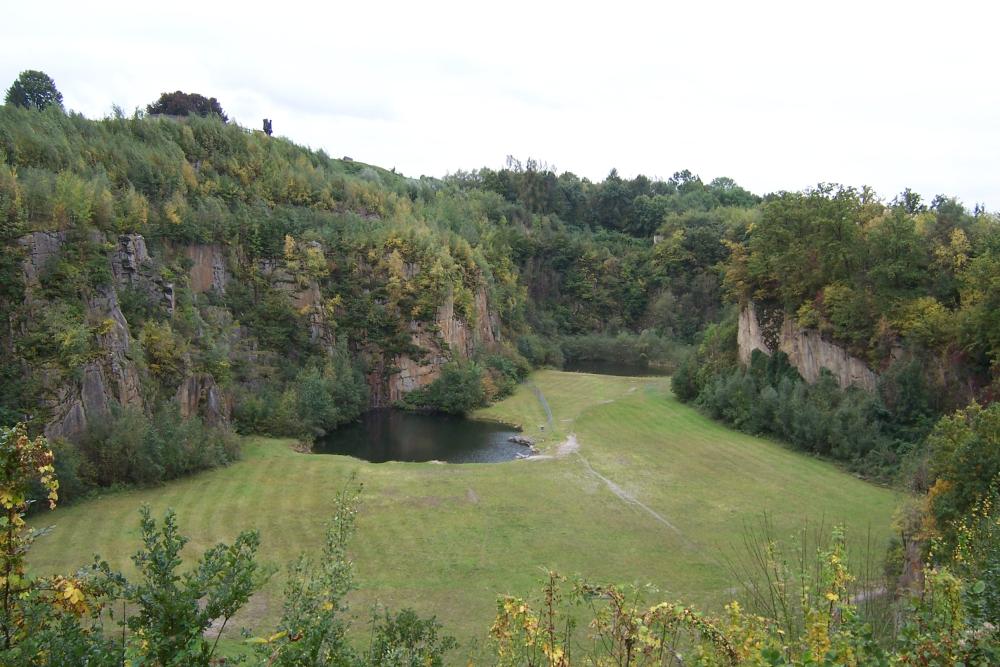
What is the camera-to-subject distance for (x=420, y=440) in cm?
3672

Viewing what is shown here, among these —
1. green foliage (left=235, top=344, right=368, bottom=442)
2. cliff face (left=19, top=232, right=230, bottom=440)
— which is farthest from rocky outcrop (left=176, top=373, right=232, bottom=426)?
green foliage (left=235, top=344, right=368, bottom=442)

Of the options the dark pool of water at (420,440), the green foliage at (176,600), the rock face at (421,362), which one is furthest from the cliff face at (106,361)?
the green foliage at (176,600)

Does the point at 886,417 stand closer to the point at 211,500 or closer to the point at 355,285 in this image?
the point at 211,500

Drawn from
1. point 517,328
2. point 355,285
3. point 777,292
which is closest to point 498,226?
point 517,328

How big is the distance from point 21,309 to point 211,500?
31.8 feet

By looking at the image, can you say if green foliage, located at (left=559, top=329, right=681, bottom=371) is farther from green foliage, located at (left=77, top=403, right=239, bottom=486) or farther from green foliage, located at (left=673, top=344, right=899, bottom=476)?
green foliage, located at (left=77, top=403, right=239, bottom=486)

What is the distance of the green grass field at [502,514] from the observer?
17875 mm

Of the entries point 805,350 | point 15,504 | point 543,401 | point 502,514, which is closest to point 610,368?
point 543,401

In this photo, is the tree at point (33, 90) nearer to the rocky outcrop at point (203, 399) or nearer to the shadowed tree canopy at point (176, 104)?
the shadowed tree canopy at point (176, 104)

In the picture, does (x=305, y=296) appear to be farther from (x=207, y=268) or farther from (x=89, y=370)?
(x=89, y=370)

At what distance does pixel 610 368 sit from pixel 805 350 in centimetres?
2737

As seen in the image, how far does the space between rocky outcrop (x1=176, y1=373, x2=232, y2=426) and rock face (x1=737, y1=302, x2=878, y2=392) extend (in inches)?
1054

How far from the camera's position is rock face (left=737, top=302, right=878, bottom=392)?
100ft

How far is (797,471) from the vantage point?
27.7 meters
